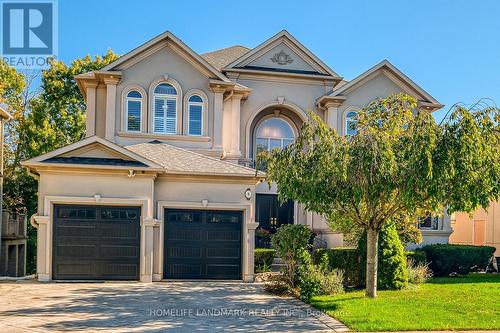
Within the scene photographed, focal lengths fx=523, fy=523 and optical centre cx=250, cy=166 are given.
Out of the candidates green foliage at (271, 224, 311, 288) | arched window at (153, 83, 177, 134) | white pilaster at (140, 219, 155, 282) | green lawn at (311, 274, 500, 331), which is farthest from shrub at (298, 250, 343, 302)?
arched window at (153, 83, 177, 134)

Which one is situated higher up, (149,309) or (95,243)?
(95,243)

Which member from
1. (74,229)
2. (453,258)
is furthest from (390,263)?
(74,229)

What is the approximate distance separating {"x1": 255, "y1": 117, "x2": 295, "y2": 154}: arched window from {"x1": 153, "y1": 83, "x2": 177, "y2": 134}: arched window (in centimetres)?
476

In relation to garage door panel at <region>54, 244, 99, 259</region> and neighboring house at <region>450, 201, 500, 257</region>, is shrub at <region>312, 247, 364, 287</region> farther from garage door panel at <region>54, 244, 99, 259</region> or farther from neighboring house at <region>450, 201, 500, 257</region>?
neighboring house at <region>450, 201, 500, 257</region>

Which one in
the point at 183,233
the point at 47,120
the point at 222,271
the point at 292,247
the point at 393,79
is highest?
the point at 393,79

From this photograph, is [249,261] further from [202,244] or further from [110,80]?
[110,80]

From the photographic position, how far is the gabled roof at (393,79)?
24109 millimetres

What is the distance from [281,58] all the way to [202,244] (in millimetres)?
10560

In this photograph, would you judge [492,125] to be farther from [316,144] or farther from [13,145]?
[13,145]

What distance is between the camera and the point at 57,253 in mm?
16672

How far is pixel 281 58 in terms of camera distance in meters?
24.5

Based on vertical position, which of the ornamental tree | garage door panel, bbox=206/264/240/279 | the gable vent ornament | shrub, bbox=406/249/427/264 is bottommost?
garage door panel, bbox=206/264/240/279

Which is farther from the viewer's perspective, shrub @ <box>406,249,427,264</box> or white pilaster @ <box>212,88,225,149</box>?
white pilaster @ <box>212,88,225,149</box>

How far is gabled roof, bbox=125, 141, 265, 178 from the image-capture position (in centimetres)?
1797
